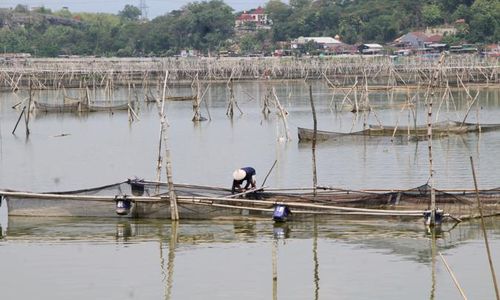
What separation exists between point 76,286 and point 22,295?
0.68 meters

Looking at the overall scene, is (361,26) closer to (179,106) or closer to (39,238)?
(179,106)

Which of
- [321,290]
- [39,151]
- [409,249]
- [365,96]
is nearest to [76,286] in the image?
[321,290]

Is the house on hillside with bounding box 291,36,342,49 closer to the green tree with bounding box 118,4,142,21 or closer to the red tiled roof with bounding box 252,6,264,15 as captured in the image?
the red tiled roof with bounding box 252,6,264,15

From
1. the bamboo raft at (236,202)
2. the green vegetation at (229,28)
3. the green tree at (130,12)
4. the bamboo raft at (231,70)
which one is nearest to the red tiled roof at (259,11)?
the green vegetation at (229,28)

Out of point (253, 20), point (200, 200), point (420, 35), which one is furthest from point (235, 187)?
point (253, 20)

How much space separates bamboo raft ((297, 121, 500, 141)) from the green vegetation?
6632cm

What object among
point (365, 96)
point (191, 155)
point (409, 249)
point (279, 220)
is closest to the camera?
point (409, 249)

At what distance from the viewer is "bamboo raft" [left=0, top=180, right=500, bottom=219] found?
57.3 ft

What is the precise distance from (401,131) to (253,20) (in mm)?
105606

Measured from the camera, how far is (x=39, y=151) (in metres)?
31.8

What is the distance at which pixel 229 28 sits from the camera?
393ft

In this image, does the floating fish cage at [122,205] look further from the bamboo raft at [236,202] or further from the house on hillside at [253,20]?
the house on hillside at [253,20]

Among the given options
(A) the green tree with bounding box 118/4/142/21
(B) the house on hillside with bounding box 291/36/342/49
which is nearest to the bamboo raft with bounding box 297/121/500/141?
(B) the house on hillside with bounding box 291/36/342/49

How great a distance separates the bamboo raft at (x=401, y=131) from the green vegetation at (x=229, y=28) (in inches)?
2611
